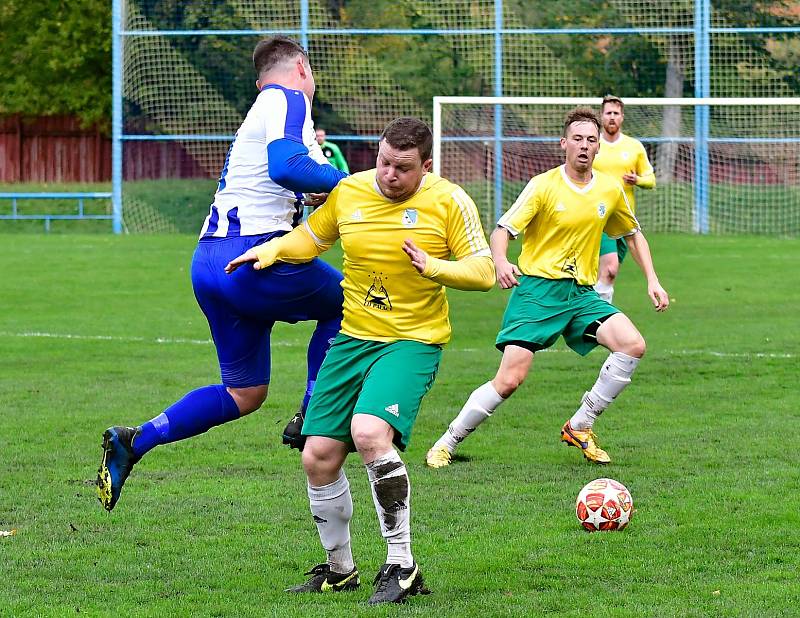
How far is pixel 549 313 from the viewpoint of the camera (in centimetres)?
770

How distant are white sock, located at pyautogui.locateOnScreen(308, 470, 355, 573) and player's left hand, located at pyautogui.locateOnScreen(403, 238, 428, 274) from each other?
87cm

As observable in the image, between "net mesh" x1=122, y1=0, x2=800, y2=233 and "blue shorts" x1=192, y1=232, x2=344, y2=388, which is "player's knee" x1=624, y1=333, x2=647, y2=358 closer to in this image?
"blue shorts" x1=192, y1=232, x2=344, y2=388

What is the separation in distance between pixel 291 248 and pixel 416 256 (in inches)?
30.4

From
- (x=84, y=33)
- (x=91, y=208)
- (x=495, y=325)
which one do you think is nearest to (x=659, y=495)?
(x=495, y=325)

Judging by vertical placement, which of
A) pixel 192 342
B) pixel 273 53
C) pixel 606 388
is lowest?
pixel 192 342

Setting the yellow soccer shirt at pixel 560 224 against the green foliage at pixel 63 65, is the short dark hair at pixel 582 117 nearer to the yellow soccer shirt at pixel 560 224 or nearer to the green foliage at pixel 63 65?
the yellow soccer shirt at pixel 560 224

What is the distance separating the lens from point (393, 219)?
514cm

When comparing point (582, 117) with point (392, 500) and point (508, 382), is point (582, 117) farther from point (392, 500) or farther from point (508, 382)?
point (392, 500)

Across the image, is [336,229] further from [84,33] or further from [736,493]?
[84,33]

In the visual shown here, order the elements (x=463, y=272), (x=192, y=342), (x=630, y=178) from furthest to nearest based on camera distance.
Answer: (x=192, y=342) → (x=630, y=178) → (x=463, y=272)

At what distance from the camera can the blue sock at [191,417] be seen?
6.12 m

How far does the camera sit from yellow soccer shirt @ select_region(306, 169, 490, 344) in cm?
512

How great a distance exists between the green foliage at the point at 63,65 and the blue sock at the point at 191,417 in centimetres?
3766

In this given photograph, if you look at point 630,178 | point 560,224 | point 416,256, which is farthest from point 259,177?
point 630,178
